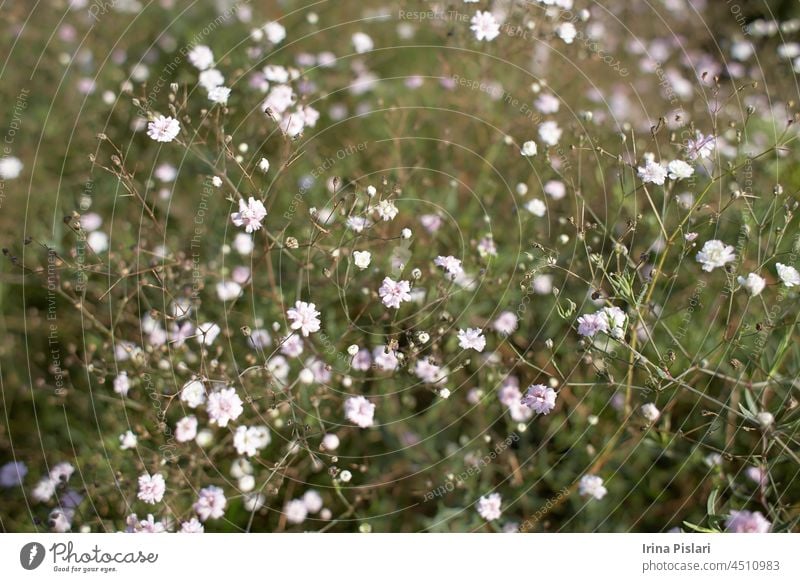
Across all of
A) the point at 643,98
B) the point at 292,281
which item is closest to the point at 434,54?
the point at 643,98

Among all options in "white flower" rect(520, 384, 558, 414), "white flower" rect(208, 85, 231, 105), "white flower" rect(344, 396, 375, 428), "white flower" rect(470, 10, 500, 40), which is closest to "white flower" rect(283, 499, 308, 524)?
"white flower" rect(344, 396, 375, 428)

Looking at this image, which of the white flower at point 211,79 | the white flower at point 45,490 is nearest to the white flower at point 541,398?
the white flower at point 211,79

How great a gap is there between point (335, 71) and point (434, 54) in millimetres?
572

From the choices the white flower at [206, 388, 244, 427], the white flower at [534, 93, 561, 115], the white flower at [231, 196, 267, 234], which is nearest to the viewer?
the white flower at [231, 196, 267, 234]

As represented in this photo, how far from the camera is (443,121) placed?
3.33m

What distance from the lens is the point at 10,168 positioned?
119 inches

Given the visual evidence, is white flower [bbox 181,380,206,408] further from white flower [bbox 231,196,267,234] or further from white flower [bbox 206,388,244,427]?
white flower [bbox 231,196,267,234]

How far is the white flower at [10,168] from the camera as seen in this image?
3.00 meters

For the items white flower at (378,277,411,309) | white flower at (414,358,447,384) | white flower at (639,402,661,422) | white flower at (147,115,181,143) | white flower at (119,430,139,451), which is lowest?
white flower at (119,430,139,451)

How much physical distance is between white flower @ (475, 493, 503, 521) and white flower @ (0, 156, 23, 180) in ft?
8.28

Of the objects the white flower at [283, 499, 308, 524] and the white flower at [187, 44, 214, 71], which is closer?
the white flower at [283, 499, 308, 524]
